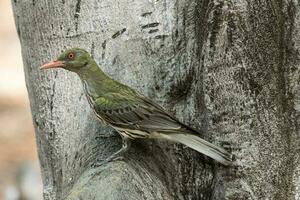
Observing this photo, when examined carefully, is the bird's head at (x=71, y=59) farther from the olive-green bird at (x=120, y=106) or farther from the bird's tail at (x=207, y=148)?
the bird's tail at (x=207, y=148)

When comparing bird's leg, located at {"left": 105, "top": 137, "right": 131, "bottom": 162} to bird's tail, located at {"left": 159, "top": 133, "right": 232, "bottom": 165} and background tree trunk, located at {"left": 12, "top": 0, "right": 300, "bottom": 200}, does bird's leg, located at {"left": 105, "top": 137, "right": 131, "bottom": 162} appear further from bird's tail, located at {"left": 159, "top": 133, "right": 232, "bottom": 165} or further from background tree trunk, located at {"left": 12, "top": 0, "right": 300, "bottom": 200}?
bird's tail, located at {"left": 159, "top": 133, "right": 232, "bottom": 165}

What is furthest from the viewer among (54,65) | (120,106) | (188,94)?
(120,106)

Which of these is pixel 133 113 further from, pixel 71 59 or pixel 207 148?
pixel 207 148

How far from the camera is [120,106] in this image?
5176 mm

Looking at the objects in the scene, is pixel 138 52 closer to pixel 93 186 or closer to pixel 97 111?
pixel 97 111

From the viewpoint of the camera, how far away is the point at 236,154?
15.3ft

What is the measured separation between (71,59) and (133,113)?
450mm

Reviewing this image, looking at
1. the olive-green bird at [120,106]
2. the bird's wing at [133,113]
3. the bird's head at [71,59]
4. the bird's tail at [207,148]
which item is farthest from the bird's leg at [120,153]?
the bird's head at [71,59]

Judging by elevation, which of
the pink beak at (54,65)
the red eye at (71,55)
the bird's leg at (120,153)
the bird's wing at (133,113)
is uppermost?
the red eye at (71,55)

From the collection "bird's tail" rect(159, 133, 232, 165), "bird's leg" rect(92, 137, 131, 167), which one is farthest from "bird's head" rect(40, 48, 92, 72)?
"bird's tail" rect(159, 133, 232, 165)

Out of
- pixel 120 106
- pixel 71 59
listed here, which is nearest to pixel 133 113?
pixel 120 106

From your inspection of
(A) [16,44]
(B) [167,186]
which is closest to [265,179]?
(B) [167,186]

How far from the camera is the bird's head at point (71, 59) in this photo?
16.6 feet

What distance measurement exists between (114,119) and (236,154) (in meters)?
0.75
